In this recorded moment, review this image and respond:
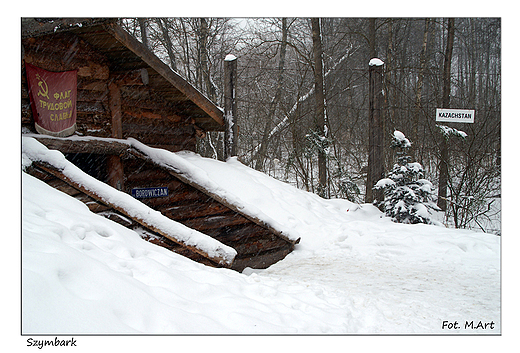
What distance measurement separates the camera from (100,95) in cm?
596

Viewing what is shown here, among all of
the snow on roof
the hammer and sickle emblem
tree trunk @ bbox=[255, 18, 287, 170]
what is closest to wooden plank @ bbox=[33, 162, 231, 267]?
the snow on roof

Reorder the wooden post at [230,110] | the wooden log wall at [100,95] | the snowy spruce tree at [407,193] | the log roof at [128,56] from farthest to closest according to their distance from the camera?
1. the wooden post at [230,110]
2. the snowy spruce tree at [407,193]
3. the wooden log wall at [100,95]
4. the log roof at [128,56]

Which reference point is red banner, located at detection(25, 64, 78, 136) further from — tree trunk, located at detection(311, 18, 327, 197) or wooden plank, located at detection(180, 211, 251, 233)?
tree trunk, located at detection(311, 18, 327, 197)

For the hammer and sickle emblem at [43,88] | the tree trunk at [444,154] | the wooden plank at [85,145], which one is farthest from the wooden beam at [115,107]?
the tree trunk at [444,154]

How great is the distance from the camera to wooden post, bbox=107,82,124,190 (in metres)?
5.71

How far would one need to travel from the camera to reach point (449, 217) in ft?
26.3

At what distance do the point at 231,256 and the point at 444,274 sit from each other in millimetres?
2725

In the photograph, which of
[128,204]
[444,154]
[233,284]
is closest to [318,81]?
[444,154]

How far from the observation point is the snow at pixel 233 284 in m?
1.98

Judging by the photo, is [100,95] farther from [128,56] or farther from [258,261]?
[258,261]

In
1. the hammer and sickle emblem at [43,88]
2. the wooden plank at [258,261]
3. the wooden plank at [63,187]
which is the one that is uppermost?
the hammer and sickle emblem at [43,88]

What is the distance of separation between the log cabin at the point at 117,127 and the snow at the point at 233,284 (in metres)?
0.30

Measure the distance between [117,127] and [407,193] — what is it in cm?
587

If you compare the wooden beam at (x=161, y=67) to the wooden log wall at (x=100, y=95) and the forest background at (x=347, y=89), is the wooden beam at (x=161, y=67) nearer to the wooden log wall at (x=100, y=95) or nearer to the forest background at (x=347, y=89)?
the wooden log wall at (x=100, y=95)
